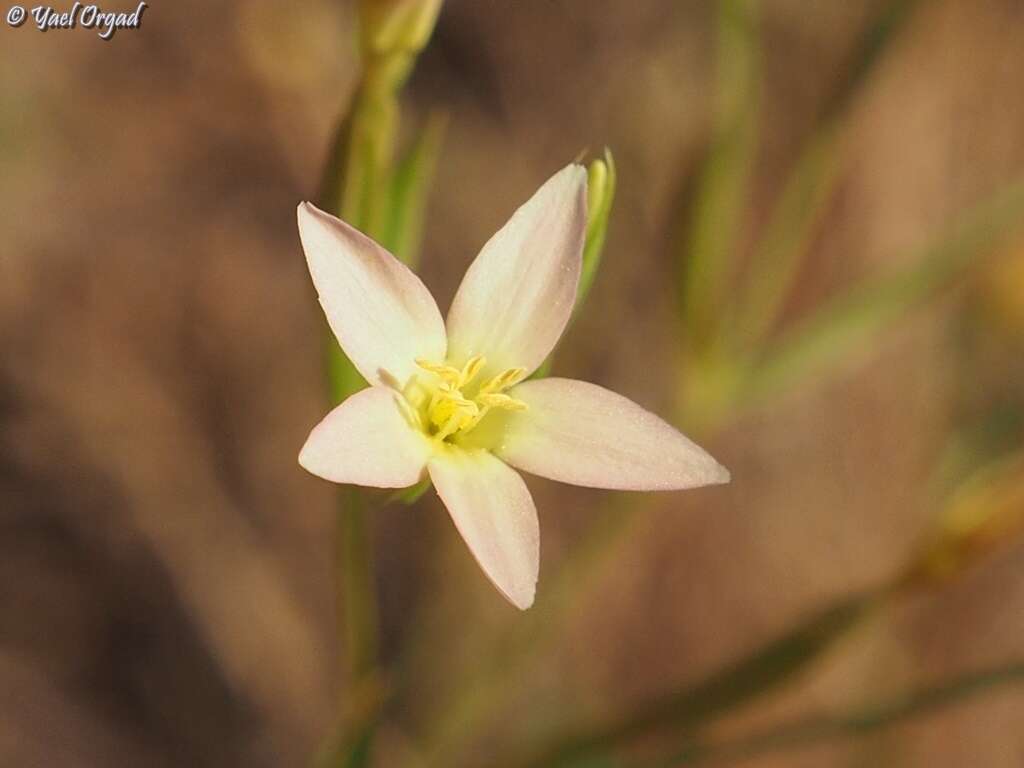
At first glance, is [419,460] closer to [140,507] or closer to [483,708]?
[483,708]

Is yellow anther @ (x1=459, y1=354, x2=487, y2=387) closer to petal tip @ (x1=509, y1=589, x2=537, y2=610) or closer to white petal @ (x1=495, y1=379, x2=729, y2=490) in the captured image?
white petal @ (x1=495, y1=379, x2=729, y2=490)

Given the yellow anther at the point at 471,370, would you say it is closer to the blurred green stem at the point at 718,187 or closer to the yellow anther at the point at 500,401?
the yellow anther at the point at 500,401

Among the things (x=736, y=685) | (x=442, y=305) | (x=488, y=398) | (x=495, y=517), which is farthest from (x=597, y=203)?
(x=442, y=305)

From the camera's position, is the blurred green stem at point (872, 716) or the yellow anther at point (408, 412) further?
the blurred green stem at point (872, 716)

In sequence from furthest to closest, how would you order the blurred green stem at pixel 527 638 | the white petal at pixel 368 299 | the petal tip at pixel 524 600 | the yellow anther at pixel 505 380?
the blurred green stem at pixel 527 638
the yellow anther at pixel 505 380
the white petal at pixel 368 299
the petal tip at pixel 524 600

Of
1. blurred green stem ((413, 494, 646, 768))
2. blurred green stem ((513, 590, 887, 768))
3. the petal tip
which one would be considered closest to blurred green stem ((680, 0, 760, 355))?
blurred green stem ((413, 494, 646, 768))

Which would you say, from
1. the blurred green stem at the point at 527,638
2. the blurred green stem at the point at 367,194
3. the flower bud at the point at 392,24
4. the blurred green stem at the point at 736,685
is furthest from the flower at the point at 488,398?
the blurred green stem at the point at 527,638
